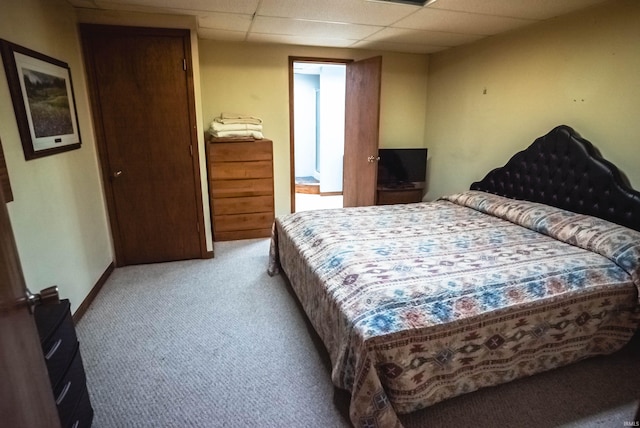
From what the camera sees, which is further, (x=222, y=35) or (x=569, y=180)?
(x=222, y=35)

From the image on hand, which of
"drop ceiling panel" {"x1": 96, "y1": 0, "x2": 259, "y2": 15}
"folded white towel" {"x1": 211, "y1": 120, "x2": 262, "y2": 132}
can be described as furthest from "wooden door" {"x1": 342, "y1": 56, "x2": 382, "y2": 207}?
"drop ceiling panel" {"x1": 96, "y1": 0, "x2": 259, "y2": 15}

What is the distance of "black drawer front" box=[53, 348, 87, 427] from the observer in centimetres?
124

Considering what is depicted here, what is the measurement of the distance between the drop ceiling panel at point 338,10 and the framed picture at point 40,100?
1497 millimetres

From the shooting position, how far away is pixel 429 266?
1.84 meters

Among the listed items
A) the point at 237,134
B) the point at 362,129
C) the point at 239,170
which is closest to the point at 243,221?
the point at 239,170

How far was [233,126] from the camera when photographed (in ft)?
12.0

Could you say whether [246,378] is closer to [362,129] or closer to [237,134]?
[237,134]

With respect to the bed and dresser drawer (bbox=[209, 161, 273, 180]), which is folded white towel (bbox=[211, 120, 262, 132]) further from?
the bed

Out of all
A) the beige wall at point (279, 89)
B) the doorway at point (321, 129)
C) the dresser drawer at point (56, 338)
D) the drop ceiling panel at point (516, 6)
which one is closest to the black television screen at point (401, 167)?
the beige wall at point (279, 89)

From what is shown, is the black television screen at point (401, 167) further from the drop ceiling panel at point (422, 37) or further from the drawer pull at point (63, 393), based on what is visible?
the drawer pull at point (63, 393)

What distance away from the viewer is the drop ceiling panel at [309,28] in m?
3.00

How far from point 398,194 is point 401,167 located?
1.15 ft

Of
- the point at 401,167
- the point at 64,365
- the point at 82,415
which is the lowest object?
the point at 82,415

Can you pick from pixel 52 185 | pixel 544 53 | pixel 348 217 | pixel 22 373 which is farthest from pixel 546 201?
pixel 52 185
